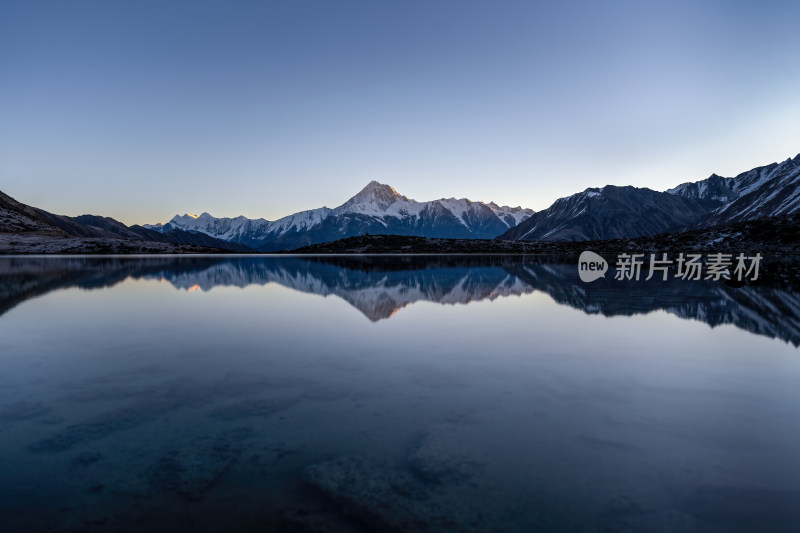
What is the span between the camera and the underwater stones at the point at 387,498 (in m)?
7.23

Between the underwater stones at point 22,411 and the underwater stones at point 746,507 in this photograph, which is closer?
the underwater stones at point 746,507

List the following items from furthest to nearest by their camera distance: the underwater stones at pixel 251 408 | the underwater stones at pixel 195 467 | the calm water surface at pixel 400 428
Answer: the underwater stones at pixel 251 408 → the underwater stones at pixel 195 467 → the calm water surface at pixel 400 428

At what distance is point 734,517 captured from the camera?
24.6ft

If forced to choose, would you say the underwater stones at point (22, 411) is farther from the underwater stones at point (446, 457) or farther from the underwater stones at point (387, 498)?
the underwater stones at point (446, 457)

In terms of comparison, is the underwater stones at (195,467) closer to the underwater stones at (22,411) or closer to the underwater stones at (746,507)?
the underwater stones at (22,411)

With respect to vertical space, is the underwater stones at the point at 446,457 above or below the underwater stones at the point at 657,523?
below

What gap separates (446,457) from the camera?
31.1 ft

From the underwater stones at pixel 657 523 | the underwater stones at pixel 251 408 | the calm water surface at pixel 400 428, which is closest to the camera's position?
the underwater stones at pixel 657 523

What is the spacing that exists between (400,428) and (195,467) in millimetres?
4581

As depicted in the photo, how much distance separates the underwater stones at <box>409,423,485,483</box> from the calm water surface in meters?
0.05

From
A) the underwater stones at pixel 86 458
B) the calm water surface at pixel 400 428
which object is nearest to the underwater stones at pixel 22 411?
the calm water surface at pixel 400 428

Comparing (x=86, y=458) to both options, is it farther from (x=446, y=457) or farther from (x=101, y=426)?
(x=446, y=457)

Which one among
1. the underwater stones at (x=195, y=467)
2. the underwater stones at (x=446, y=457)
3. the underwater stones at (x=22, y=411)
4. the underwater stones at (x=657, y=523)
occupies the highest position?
the underwater stones at (x=657, y=523)

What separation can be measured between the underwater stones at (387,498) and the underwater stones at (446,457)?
18.0 inches
